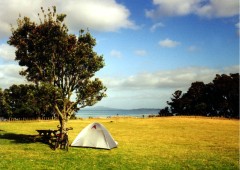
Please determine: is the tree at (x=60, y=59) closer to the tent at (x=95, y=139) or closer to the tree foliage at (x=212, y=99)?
the tent at (x=95, y=139)

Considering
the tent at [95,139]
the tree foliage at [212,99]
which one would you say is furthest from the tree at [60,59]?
the tree foliage at [212,99]

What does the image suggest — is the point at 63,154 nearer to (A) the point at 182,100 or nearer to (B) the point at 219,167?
(B) the point at 219,167

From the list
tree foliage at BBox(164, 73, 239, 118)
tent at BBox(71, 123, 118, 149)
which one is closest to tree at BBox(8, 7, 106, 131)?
tent at BBox(71, 123, 118, 149)

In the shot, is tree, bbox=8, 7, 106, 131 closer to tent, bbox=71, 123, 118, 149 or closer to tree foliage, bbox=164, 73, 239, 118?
tent, bbox=71, 123, 118, 149

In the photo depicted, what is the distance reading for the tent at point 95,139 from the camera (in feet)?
83.6

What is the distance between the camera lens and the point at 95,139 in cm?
2591

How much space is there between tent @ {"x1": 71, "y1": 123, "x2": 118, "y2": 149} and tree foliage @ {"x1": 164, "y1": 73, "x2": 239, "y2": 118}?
7642 cm

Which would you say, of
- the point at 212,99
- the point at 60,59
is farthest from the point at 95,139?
the point at 212,99

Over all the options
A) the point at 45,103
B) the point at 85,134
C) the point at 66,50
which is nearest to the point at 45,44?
the point at 66,50

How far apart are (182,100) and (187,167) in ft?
284

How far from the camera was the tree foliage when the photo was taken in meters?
93.9

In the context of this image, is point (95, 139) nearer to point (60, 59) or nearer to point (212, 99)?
point (60, 59)

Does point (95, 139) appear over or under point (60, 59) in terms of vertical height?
under

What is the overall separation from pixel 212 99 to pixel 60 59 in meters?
81.4
